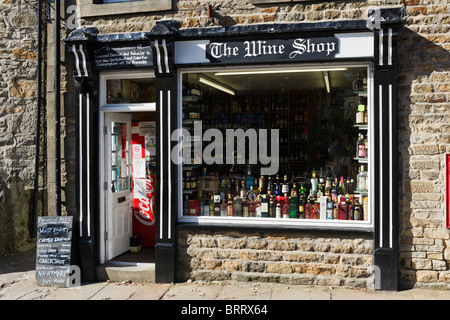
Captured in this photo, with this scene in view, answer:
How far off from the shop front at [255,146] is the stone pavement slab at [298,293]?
150 mm

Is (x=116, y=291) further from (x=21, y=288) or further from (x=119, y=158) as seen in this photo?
(x=119, y=158)

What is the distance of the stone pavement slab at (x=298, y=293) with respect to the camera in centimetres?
577

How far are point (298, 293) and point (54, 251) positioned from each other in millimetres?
3582

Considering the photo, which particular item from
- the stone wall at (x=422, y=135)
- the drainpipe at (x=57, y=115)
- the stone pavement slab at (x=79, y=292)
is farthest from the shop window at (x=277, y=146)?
the drainpipe at (x=57, y=115)

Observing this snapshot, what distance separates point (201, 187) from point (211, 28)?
2.40 m

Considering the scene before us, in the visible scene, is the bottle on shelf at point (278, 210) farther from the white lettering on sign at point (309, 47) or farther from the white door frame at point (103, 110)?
the white door frame at point (103, 110)

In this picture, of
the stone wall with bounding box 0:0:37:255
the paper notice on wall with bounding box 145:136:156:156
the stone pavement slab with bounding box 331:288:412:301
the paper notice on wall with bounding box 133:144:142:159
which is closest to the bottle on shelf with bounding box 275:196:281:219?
the stone pavement slab with bounding box 331:288:412:301

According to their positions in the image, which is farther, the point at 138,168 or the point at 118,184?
the point at 138,168

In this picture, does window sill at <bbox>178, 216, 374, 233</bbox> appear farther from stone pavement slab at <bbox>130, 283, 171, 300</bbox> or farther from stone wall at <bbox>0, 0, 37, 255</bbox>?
stone wall at <bbox>0, 0, 37, 255</bbox>

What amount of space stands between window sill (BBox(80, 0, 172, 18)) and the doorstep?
12.7ft

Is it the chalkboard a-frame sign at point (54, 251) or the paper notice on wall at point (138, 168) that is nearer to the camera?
the chalkboard a-frame sign at point (54, 251)

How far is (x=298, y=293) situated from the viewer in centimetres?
594

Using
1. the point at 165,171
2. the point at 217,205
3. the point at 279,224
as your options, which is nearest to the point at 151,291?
the point at 217,205

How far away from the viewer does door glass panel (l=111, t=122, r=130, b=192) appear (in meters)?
7.32
